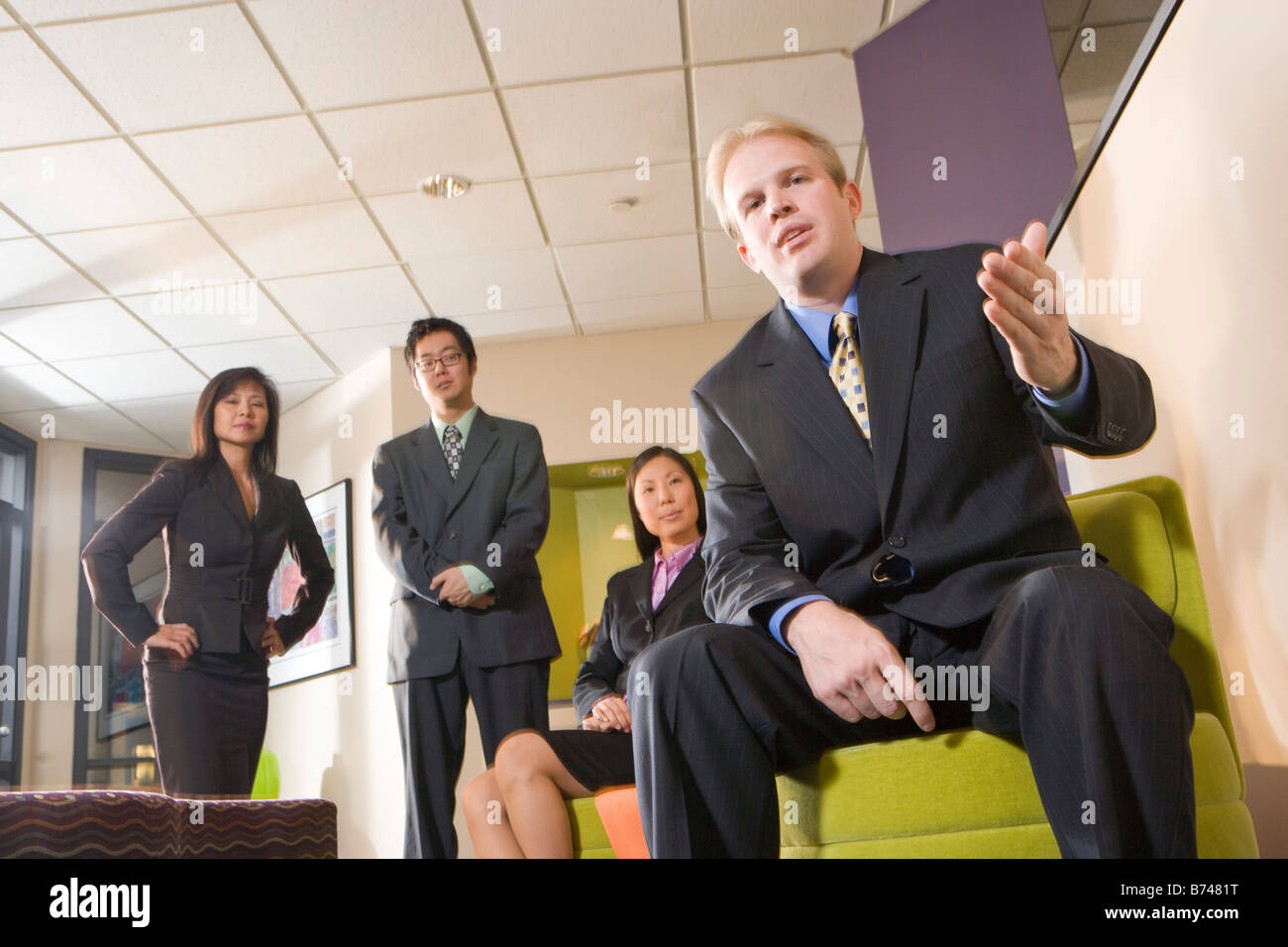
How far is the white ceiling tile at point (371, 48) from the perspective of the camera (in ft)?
11.0

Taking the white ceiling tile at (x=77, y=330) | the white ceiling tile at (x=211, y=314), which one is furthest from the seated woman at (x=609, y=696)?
the white ceiling tile at (x=77, y=330)

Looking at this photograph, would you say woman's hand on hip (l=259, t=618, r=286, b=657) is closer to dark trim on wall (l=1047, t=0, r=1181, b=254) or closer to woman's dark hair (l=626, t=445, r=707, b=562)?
woman's dark hair (l=626, t=445, r=707, b=562)

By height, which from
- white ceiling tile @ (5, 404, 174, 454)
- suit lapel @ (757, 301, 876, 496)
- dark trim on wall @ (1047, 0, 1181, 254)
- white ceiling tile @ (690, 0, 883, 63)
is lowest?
suit lapel @ (757, 301, 876, 496)

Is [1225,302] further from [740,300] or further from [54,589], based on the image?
[54,589]

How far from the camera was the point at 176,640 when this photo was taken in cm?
268

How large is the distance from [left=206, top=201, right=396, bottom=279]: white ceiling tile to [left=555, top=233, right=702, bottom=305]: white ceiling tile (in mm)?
933

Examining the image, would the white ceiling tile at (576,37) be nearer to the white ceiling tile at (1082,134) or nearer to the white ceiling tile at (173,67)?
the white ceiling tile at (173,67)

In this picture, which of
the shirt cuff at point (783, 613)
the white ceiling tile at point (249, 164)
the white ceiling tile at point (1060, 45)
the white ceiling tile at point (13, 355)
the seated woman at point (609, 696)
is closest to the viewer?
the shirt cuff at point (783, 613)

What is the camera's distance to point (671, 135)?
4.16 meters

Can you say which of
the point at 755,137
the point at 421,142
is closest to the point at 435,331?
the point at 421,142

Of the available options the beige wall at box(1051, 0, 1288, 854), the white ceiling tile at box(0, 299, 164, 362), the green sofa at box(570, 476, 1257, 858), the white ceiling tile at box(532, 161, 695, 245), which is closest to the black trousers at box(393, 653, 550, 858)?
the green sofa at box(570, 476, 1257, 858)

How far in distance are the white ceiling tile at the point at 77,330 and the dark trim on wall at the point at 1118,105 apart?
447cm

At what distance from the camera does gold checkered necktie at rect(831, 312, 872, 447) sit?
135 cm

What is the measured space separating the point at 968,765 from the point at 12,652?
21.8 feet
